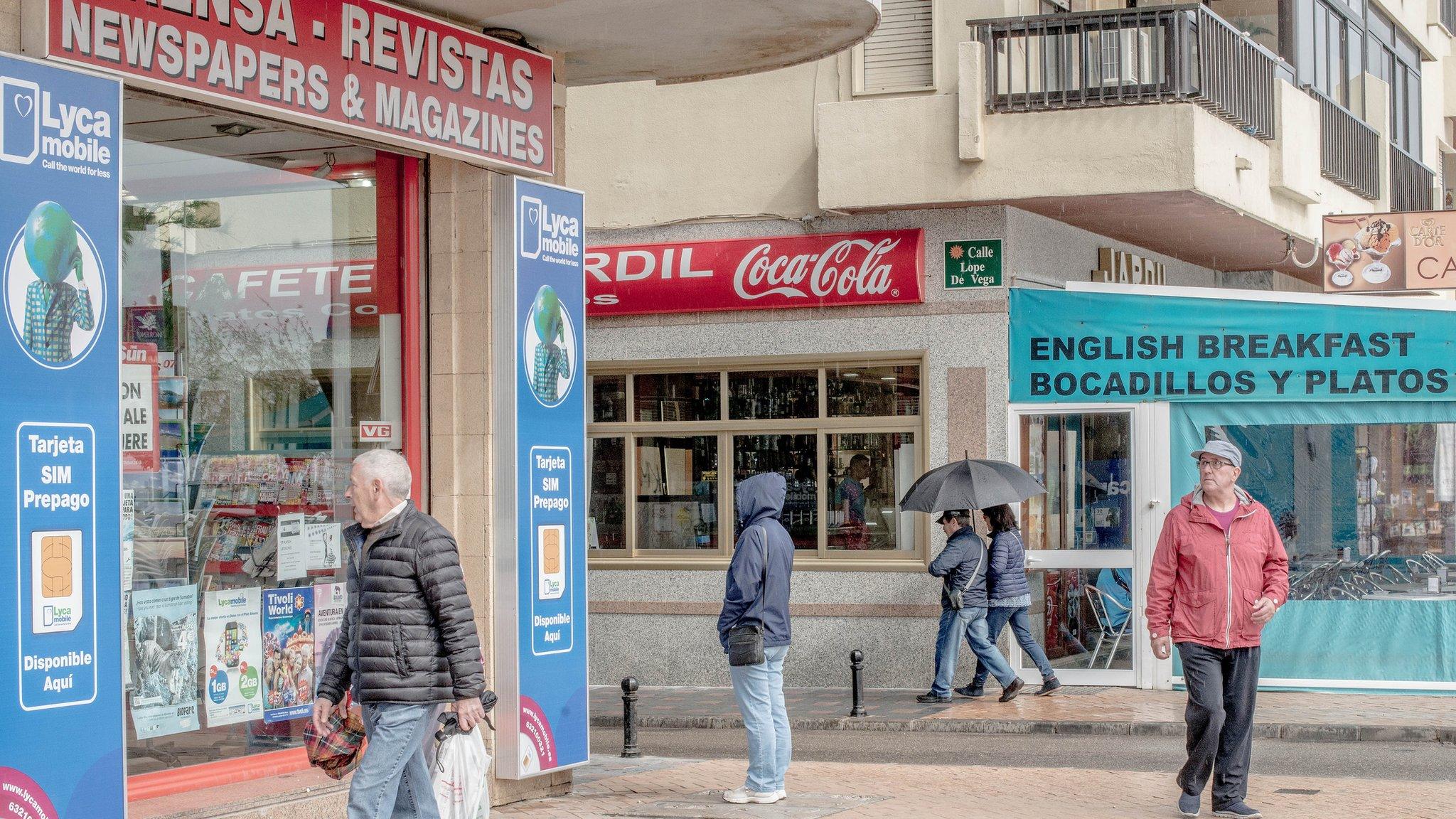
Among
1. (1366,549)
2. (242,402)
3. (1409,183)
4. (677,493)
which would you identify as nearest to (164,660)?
(242,402)

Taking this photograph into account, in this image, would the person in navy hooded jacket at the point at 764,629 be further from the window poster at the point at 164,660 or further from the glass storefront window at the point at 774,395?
the glass storefront window at the point at 774,395

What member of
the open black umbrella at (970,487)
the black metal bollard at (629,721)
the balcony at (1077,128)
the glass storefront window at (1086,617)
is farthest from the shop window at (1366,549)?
the black metal bollard at (629,721)

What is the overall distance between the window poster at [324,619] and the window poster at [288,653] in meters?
0.03

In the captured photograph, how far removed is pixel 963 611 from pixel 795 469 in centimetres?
256

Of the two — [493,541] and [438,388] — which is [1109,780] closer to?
[493,541]

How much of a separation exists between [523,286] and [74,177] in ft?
10.0

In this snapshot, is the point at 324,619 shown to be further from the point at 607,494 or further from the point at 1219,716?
the point at 607,494

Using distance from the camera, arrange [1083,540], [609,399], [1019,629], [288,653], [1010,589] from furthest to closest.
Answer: [609,399], [1083,540], [1019,629], [1010,589], [288,653]

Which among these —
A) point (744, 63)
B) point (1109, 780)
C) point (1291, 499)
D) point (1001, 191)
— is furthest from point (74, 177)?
point (1291, 499)

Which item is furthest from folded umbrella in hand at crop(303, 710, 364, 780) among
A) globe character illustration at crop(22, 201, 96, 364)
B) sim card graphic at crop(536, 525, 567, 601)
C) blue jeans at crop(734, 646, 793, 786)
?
blue jeans at crop(734, 646, 793, 786)

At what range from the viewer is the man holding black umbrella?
46.6 feet

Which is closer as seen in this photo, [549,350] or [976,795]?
[549,350]

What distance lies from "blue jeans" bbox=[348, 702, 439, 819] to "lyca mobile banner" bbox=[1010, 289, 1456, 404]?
31.8 feet

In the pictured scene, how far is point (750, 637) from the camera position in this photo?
9391mm
